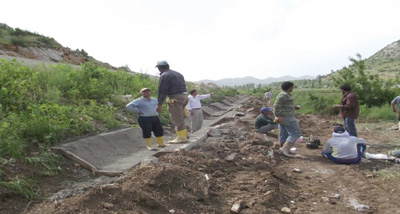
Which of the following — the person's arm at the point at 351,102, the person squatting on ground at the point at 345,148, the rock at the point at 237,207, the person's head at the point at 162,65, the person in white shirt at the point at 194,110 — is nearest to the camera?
the rock at the point at 237,207

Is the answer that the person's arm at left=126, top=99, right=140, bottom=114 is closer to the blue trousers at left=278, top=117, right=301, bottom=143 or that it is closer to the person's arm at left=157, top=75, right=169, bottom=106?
the person's arm at left=157, top=75, right=169, bottom=106

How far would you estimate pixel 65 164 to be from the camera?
173 inches

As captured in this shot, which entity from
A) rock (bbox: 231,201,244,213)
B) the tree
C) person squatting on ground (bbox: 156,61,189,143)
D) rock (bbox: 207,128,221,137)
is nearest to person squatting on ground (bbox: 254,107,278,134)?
rock (bbox: 207,128,221,137)

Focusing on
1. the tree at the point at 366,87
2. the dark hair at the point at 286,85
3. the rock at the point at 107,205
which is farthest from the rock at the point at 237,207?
the tree at the point at 366,87

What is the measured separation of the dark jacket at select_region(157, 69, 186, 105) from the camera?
18.1 feet

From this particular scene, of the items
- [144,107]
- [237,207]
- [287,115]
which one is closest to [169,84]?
[144,107]

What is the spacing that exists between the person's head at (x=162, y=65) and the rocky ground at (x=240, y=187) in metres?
1.71

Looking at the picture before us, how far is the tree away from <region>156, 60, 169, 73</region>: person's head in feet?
40.6

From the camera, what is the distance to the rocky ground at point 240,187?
2980 millimetres

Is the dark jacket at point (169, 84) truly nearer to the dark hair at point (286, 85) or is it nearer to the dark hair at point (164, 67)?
the dark hair at point (164, 67)

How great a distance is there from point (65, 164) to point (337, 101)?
52.1 feet

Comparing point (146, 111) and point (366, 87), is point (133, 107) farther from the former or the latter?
point (366, 87)

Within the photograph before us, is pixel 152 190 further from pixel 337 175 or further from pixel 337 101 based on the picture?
pixel 337 101

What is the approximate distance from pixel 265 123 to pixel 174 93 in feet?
11.9
